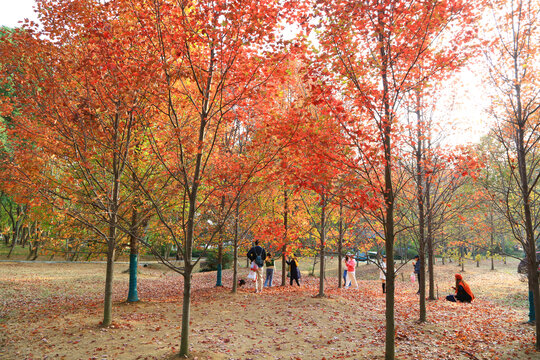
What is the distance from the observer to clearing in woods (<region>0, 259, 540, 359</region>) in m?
5.88

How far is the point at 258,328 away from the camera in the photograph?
298 inches

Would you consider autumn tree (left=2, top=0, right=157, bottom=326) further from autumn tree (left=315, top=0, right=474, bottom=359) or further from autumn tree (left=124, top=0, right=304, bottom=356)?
autumn tree (left=315, top=0, right=474, bottom=359)

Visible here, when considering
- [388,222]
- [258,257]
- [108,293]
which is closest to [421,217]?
[388,222]

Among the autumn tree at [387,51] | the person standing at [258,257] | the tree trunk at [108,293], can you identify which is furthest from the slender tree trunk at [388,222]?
the person standing at [258,257]

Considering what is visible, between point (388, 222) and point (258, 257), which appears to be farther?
point (258, 257)

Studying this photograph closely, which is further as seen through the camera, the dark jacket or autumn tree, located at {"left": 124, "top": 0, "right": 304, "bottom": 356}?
the dark jacket

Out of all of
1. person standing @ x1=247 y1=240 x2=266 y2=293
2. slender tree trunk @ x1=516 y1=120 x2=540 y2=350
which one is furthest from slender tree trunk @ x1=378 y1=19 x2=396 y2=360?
person standing @ x1=247 y1=240 x2=266 y2=293

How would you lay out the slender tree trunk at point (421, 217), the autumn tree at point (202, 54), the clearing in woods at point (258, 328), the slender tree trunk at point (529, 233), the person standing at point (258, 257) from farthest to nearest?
the person standing at point (258, 257)
the slender tree trunk at point (421, 217)
the slender tree trunk at point (529, 233)
the clearing in woods at point (258, 328)
the autumn tree at point (202, 54)

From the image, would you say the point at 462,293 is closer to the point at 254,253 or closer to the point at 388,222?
the point at 254,253

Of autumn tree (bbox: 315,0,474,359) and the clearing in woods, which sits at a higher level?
autumn tree (bbox: 315,0,474,359)

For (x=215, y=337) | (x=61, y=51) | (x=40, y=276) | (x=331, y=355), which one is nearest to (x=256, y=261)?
(x=215, y=337)

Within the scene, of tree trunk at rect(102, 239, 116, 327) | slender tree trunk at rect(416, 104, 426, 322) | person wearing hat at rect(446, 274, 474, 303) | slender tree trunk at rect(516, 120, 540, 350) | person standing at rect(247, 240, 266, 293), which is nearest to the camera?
slender tree trunk at rect(516, 120, 540, 350)

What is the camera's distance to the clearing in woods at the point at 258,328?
19.3 ft

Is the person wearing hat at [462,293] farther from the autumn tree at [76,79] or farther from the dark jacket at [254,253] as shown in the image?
the autumn tree at [76,79]
